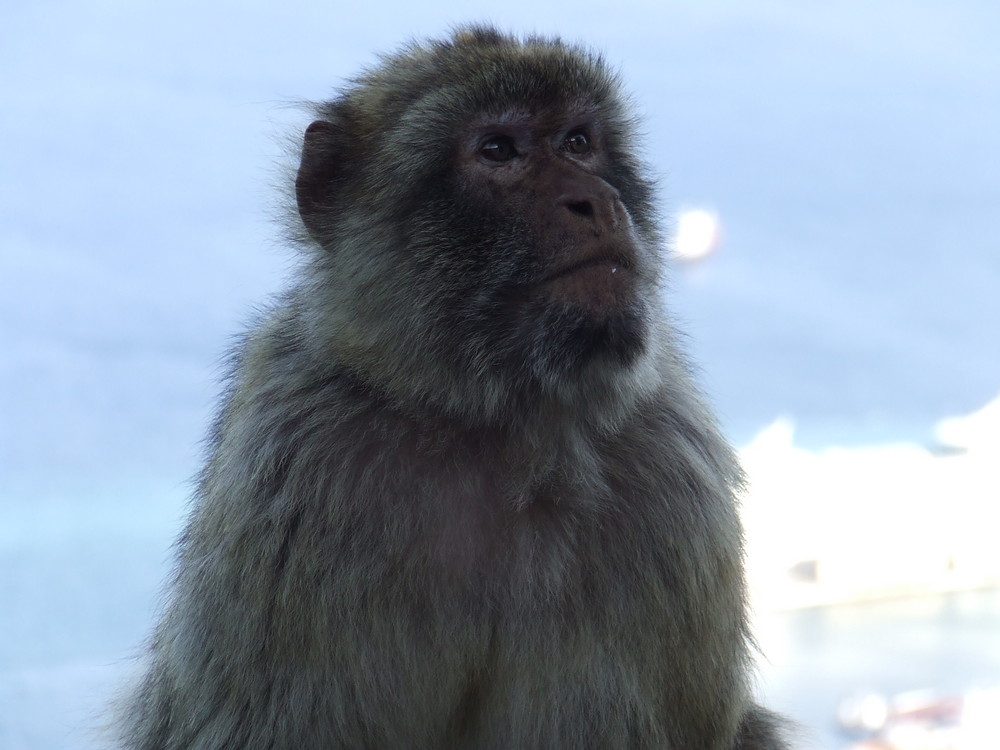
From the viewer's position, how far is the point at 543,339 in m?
2.02

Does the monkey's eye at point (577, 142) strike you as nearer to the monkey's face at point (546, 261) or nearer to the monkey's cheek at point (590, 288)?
the monkey's face at point (546, 261)

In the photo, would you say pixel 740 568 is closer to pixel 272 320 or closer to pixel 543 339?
pixel 543 339

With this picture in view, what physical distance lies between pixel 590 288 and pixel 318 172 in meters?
0.65

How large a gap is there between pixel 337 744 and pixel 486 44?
4.44ft

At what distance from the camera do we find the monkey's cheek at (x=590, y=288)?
A: 197 cm

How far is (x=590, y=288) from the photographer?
6.46ft

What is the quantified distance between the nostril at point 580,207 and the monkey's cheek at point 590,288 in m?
0.10

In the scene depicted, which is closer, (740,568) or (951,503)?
(740,568)

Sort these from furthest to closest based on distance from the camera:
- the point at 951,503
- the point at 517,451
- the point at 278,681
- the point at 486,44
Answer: the point at 951,503 < the point at 486,44 < the point at 517,451 < the point at 278,681

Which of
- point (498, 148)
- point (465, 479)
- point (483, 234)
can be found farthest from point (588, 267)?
point (465, 479)

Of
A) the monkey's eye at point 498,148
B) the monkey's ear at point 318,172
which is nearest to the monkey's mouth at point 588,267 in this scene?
the monkey's eye at point 498,148

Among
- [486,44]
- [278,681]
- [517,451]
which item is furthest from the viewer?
[486,44]

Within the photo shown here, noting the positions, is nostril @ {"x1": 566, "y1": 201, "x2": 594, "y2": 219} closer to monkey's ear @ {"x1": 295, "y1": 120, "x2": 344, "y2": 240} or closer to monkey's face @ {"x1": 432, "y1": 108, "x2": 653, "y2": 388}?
monkey's face @ {"x1": 432, "y1": 108, "x2": 653, "y2": 388}

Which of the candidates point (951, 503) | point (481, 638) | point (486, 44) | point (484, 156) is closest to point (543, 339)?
point (484, 156)
